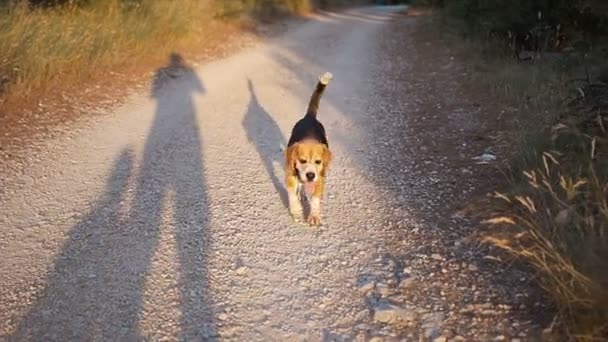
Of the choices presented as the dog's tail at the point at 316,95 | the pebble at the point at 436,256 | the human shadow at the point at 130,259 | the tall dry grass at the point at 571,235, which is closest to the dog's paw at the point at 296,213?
the human shadow at the point at 130,259

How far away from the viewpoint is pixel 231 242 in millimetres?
4965

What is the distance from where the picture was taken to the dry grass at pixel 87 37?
862 cm

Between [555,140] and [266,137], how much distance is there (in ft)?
12.3

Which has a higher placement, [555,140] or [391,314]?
[555,140]

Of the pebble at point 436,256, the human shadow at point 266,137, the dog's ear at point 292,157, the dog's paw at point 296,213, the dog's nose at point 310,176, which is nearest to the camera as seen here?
the pebble at point 436,256

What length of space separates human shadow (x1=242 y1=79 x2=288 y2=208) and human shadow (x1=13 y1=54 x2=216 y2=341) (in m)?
0.77

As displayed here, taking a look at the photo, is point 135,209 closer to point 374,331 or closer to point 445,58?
point 374,331

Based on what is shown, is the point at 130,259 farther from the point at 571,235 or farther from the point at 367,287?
the point at 571,235

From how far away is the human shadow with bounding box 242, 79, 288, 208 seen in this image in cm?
646

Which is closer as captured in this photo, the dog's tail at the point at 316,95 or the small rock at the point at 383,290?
the small rock at the point at 383,290

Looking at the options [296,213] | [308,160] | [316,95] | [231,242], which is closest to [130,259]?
[231,242]

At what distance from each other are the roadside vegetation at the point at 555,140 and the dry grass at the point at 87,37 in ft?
20.9

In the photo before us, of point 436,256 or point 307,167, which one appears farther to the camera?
point 307,167

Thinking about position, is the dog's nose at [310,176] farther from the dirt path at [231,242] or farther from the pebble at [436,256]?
the pebble at [436,256]
